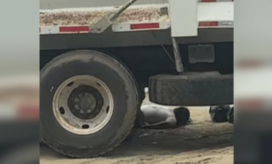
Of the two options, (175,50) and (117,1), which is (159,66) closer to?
(175,50)

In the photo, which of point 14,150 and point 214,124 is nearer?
point 14,150

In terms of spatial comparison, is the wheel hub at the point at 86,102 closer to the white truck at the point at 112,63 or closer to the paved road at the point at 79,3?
the white truck at the point at 112,63

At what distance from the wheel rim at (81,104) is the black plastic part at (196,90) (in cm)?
56

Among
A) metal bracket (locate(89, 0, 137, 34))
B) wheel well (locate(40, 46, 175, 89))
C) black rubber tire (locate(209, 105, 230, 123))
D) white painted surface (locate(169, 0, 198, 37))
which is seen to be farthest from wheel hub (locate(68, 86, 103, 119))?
black rubber tire (locate(209, 105, 230, 123))

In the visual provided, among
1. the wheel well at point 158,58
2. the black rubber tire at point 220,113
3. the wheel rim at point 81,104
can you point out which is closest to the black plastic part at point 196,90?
the wheel well at point 158,58

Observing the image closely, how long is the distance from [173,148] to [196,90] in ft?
2.91

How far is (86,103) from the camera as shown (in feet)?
15.9

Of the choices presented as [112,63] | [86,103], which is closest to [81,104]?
[86,103]

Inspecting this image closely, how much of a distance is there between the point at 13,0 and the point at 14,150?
511 mm

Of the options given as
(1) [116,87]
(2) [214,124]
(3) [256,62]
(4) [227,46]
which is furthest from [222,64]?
(3) [256,62]

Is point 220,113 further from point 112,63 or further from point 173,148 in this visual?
point 112,63

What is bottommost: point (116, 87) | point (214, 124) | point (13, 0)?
point (214, 124)

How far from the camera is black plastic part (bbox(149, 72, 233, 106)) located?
4691 mm

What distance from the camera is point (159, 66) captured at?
5234mm
